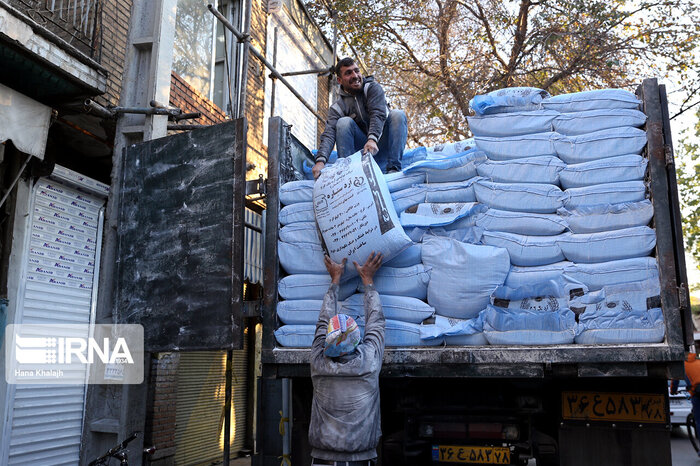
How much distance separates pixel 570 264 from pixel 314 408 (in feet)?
5.62

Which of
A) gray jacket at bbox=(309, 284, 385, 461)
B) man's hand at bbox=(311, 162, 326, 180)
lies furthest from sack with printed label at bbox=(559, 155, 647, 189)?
man's hand at bbox=(311, 162, 326, 180)

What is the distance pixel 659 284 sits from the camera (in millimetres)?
3092

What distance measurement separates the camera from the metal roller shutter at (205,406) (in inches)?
303

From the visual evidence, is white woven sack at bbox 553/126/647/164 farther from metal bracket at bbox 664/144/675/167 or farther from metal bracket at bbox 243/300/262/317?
metal bracket at bbox 243/300/262/317

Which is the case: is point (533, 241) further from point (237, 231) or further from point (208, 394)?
point (208, 394)

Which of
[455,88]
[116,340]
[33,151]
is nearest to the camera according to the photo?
[116,340]

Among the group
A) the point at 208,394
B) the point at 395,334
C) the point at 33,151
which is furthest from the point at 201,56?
the point at 395,334

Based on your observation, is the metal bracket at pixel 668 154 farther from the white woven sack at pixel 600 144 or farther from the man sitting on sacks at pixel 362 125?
the man sitting on sacks at pixel 362 125

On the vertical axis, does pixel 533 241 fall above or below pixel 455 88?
below

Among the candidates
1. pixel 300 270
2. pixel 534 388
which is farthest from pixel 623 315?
pixel 300 270

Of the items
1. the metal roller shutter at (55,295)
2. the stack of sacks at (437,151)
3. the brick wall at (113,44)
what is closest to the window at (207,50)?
the brick wall at (113,44)

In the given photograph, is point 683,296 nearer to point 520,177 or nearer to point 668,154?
point 668,154

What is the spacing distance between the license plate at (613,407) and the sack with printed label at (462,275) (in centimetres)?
75

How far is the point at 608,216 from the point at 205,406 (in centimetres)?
661
